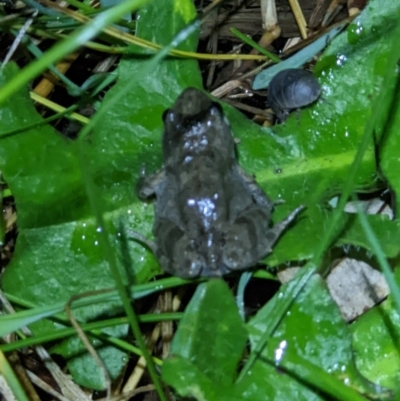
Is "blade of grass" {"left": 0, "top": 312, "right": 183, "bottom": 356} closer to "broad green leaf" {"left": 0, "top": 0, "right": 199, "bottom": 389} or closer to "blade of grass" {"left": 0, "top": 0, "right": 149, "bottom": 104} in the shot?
"broad green leaf" {"left": 0, "top": 0, "right": 199, "bottom": 389}

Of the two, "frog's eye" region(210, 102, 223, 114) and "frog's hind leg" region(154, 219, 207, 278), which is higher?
"frog's eye" region(210, 102, 223, 114)

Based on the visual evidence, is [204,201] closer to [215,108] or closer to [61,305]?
[215,108]

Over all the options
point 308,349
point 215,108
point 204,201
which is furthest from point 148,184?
point 308,349

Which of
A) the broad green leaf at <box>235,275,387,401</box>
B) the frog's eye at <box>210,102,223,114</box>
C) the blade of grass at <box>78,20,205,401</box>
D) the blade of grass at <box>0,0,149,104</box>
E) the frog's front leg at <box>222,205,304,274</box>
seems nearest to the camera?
the blade of grass at <box>0,0,149,104</box>

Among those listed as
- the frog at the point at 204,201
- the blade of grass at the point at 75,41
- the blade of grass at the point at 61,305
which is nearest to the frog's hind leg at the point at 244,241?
the frog at the point at 204,201

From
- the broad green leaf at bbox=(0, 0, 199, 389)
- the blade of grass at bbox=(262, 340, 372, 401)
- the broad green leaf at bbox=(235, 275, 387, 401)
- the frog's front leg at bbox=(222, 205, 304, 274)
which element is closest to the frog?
the frog's front leg at bbox=(222, 205, 304, 274)

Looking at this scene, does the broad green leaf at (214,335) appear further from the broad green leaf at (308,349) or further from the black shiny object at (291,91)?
the black shiny object at (291,91)
